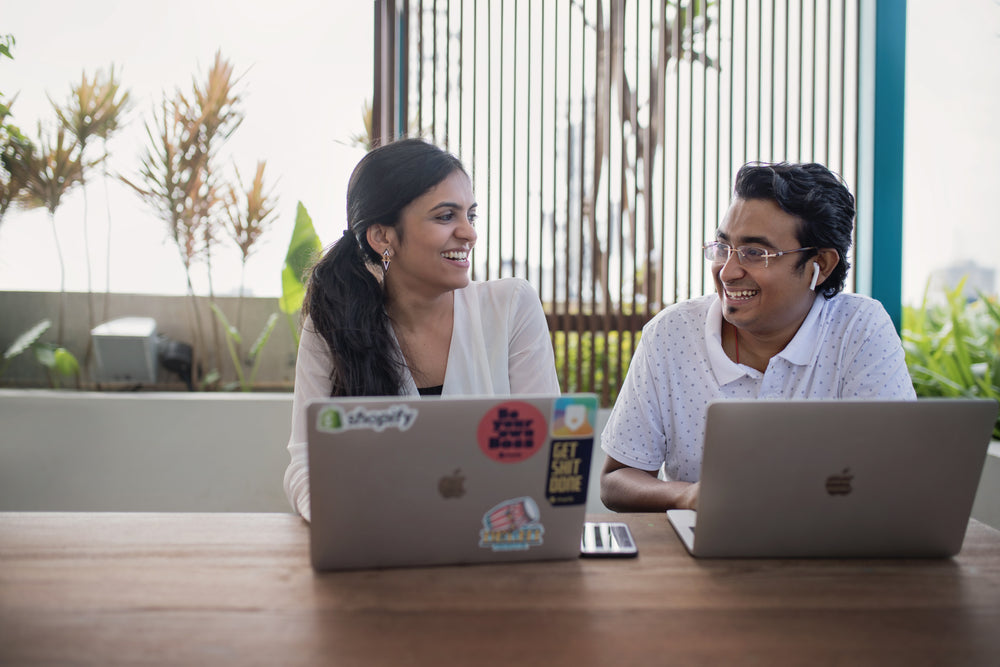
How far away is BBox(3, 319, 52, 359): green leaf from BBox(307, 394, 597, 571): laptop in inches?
136

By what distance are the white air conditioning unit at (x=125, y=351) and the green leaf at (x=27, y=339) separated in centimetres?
28

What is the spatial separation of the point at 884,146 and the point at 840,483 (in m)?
2.63

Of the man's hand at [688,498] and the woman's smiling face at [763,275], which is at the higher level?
A: the woman's smiling face at [763,275]

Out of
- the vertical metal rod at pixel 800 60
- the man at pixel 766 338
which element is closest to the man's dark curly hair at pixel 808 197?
the man at pixel 766 338

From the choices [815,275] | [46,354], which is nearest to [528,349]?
[815,275]

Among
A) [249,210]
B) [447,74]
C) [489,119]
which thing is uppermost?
[447,74]

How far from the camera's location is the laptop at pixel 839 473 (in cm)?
100

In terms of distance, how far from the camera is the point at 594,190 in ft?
10.9

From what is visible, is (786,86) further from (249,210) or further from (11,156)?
(11,156)

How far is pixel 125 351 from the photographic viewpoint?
3691 millimetres

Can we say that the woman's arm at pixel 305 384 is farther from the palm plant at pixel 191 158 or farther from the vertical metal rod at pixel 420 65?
the palm plant at pixel 191 158

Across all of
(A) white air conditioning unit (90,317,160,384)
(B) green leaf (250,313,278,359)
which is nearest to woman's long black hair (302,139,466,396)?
(B) green leaf (250,313,278,359)

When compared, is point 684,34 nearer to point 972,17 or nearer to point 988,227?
point 972,17

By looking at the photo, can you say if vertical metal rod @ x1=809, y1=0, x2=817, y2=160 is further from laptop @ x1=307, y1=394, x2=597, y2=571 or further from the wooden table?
laptop @ x1=307, y1=394, x2=597, y2=571
